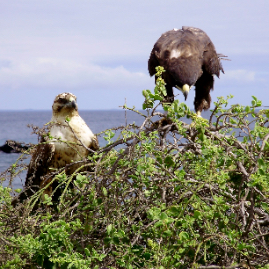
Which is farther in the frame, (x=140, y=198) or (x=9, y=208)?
(x=9, y=208)

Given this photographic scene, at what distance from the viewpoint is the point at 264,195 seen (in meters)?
2.15

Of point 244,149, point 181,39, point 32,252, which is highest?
point 181,39

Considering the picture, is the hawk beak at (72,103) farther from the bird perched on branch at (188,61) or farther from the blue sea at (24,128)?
the bird perched on branch at (188,61)

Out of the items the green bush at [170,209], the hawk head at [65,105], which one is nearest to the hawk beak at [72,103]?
the hawk head at [65,105]

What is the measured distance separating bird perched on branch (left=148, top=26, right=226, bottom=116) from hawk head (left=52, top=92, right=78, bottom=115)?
102 cm

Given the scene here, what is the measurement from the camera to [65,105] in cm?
447

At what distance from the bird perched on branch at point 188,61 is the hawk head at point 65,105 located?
3.36 feet

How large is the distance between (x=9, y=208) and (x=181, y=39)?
287cm

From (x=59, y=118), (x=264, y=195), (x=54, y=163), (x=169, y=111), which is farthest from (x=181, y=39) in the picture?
(x=264, y=195)

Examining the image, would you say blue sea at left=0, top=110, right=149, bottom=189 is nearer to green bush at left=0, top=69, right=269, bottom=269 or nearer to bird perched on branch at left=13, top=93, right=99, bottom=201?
bird perched on branch at left=13, top=93, right=99, bottom=201

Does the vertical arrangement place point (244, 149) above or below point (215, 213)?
above

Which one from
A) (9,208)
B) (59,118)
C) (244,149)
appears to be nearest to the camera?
(244,149)

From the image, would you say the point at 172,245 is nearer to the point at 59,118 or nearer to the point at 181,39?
the point at 59,118

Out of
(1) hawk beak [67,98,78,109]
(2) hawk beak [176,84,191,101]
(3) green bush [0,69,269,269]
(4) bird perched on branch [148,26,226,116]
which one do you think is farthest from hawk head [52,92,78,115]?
(3) green bush [0,69,269,269]
